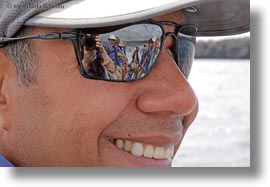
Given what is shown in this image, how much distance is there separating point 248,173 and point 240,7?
0.30m

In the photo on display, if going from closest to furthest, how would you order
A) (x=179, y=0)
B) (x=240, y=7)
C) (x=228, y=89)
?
(x=179, y=0) → (x=240, y=7) → (x=228, y=89)

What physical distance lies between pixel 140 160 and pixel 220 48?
0.29 meters

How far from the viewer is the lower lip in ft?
2.92

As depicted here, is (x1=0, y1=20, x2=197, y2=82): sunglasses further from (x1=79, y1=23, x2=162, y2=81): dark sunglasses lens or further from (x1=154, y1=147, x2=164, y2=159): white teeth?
(x1=154, y1=147, x2=164, y2=159): white teeth

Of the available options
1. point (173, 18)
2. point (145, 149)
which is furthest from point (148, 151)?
point (173, 18)

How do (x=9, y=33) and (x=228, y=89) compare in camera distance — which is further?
(x=228, y=89)

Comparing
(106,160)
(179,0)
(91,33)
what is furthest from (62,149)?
(179,0)

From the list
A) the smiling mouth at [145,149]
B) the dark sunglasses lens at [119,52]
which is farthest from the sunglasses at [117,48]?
the smiling mouth at [145,149]

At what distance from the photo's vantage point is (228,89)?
1.11m

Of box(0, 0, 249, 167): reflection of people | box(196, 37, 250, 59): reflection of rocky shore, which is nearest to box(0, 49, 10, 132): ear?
box(0, 0, 249, 167): reflection of people

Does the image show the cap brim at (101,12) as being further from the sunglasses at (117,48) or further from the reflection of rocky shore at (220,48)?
the reflection of rocky shore at (220,48)

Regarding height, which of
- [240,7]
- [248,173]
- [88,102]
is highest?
[240,7]

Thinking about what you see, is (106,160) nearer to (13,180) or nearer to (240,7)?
(13,180)

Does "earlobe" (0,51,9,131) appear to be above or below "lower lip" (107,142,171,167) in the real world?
above
